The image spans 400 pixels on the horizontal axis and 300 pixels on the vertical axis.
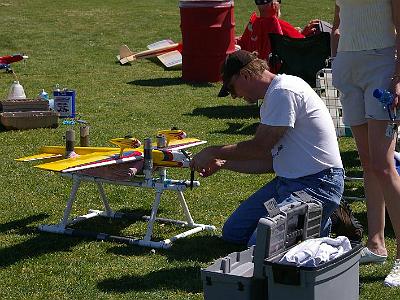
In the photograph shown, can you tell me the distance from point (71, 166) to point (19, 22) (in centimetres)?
1524

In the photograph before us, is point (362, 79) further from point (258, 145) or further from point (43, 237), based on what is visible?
point (43, 237)

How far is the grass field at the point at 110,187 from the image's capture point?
492 centimetres

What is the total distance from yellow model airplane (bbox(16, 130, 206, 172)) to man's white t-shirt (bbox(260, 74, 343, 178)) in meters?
0.80

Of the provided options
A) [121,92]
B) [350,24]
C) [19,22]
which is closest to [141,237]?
[350,24]

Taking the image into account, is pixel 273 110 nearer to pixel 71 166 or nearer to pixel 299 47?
pixel 71 166

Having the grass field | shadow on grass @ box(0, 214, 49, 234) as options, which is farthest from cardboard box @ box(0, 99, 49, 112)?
shadow on grass @ box(0, 214, 49, 234)

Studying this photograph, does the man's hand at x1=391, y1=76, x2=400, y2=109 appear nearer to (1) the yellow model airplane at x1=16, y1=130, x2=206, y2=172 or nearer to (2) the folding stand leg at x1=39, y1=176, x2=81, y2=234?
(1) the yellow model airplane at x1=16, y1=130, x2=206, y2=172

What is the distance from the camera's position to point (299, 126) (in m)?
4.78

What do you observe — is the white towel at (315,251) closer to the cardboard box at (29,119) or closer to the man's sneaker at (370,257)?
the man's sneaker at (370,257)

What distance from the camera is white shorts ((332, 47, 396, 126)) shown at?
469 centimetres

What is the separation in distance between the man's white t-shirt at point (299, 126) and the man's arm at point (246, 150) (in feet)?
0.15

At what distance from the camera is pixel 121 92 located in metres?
12.1

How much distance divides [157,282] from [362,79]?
5.10 ft

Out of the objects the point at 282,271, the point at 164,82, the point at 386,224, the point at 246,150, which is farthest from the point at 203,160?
the point at 164,82
